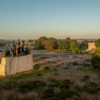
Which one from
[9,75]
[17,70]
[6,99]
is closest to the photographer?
[6,99]

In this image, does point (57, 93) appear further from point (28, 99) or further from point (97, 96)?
point (97, 96)

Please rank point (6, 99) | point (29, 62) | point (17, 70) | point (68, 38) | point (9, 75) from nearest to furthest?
point (6, 99) < point (9, 75) < point (17, 70) < point (29, 62) < point (68, 38)

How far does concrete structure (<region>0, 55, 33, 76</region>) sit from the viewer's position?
653 inches

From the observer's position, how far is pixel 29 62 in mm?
19969

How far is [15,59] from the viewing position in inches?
692

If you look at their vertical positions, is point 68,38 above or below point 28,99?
above

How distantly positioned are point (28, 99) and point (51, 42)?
257 ft

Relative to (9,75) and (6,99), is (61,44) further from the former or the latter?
(6,99)

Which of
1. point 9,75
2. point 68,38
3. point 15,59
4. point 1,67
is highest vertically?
point 68,38

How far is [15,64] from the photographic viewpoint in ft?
58.3

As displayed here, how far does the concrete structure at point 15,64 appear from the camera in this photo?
16578 mm

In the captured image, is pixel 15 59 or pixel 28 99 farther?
pixel 15 59

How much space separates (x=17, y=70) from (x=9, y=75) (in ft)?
5.53

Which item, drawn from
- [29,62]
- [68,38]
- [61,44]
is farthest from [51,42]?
[29,62]
